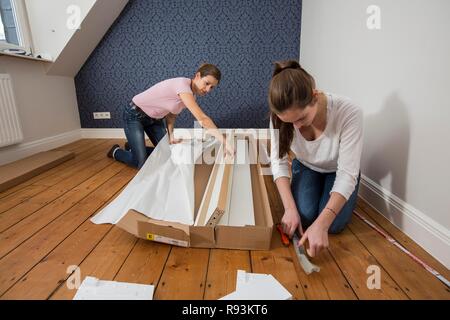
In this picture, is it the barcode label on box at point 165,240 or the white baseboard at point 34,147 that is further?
the white baseboard at point 34,147

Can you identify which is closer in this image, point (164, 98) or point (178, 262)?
point (178, 262)

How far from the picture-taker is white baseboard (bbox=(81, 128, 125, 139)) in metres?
3.20

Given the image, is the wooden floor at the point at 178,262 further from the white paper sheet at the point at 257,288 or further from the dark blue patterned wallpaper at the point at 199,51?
the dark blue patterned wallpaper at the point at 199,51

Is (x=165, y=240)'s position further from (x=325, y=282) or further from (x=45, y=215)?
(x=45, y=215)

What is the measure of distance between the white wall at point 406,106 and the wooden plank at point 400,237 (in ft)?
0.07

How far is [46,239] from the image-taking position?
1.13m

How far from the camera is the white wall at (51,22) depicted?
2447 mm

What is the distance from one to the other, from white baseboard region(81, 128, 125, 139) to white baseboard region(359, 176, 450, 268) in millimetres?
2718

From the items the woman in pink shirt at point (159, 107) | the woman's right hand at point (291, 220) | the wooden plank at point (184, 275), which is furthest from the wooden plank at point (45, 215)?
the woman's right hand at point (291, 220)

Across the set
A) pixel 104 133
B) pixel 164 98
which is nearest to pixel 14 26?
pixel 104 133

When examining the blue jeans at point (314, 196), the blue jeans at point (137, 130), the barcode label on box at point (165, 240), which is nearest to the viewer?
the barcode label on box at point (165, 240)

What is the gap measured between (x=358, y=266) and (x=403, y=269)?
0.48 feet

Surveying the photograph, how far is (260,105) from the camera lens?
10.0 ft

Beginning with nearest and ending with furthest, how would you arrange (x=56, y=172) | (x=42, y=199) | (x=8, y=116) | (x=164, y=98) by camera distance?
(x=42, y=199)
(x=164, y=98)
(x=56, y=172)
(x=8, y=116)
